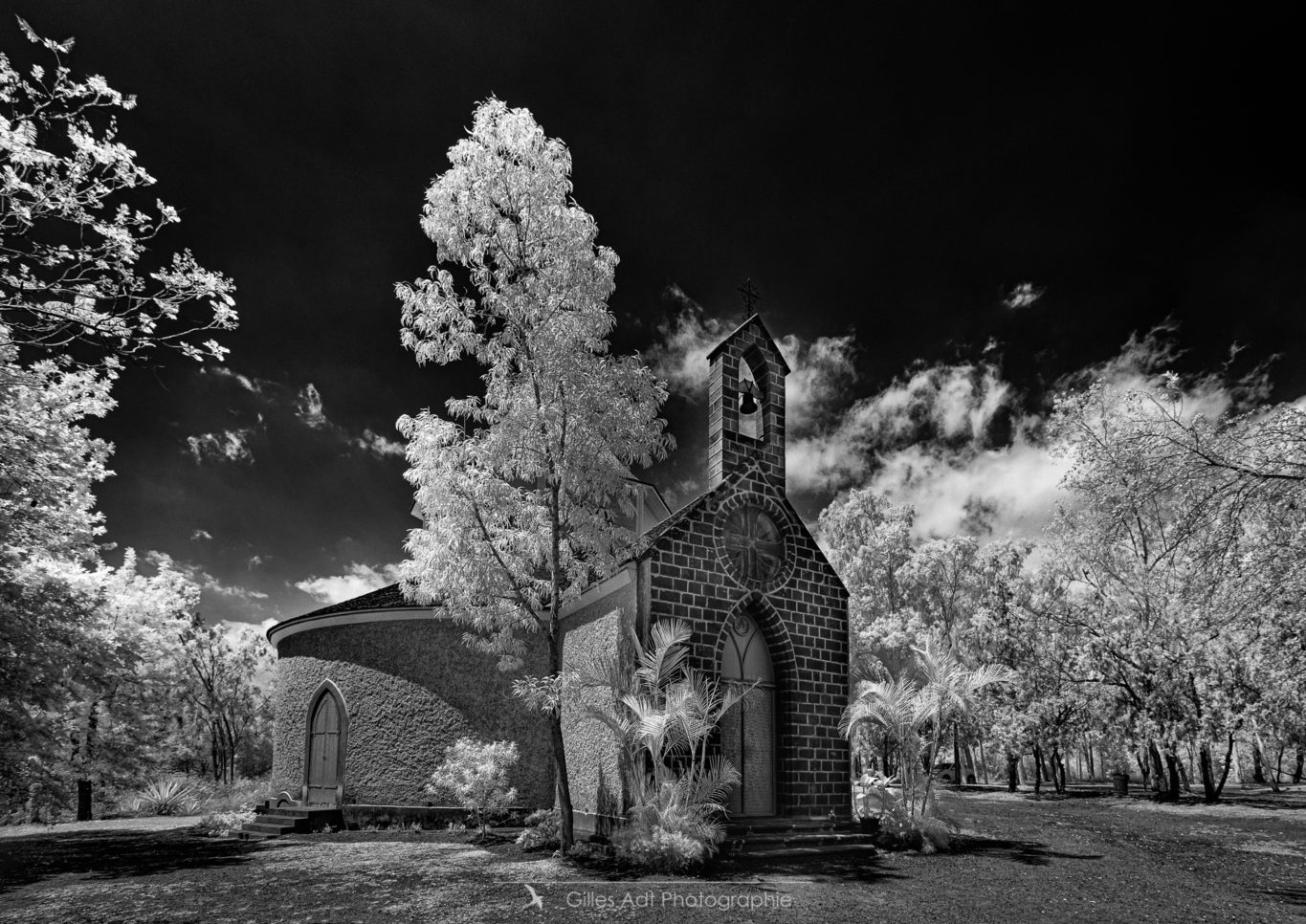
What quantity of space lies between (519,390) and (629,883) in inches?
328

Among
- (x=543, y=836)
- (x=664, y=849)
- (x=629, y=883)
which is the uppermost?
(x=664, y=849)

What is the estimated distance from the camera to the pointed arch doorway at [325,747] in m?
18.2

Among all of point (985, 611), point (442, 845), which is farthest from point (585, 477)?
point (985, 611)

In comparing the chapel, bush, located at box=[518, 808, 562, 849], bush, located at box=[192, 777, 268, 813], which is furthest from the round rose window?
bush, located at box=[192, 777, 268, 813]

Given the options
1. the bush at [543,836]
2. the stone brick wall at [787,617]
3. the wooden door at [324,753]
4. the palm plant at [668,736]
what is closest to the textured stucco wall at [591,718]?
the palm plant at [668,736]

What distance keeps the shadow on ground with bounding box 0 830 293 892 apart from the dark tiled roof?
5.22m

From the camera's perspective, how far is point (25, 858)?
14.1 meters

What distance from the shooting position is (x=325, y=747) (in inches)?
734

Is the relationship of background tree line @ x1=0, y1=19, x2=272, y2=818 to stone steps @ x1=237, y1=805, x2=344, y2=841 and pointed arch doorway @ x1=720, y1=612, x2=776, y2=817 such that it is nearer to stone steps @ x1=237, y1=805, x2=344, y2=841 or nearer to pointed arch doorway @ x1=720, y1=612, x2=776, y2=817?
stone steps @ x1=237, y1=805, x2=344, y2=841

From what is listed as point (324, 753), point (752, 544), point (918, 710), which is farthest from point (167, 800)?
point (918, 710)

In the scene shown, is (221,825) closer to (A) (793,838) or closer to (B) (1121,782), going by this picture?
(A) (793,838)

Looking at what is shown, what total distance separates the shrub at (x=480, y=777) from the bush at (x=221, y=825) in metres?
5.80

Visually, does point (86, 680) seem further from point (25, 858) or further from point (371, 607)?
point (371, 607)

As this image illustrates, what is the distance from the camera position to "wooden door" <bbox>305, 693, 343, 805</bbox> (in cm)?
1822
